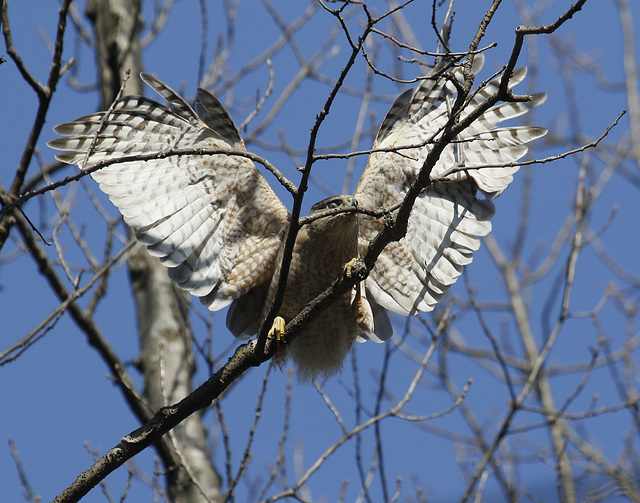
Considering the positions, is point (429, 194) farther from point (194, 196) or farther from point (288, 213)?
point (194, 196)

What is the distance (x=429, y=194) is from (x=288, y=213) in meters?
1.04

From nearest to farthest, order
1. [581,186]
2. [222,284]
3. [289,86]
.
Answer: [222,284]
[581,186]
[289,86]

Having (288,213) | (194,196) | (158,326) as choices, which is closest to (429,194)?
(288,213)

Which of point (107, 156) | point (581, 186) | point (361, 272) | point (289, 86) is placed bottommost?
point (361, 272)

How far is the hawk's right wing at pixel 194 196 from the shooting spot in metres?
4.50

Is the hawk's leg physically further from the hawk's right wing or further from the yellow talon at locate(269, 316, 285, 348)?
the hawk's right wing

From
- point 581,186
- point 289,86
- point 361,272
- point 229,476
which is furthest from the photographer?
point 289,86

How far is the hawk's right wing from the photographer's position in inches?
177

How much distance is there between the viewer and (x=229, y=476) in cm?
438

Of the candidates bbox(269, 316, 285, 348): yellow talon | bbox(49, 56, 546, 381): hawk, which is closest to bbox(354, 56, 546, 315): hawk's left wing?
bbox(49, 56, 546, 381): hawk

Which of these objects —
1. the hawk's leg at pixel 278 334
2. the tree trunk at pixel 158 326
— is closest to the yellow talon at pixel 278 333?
the hawk's leg at pixel 278 334

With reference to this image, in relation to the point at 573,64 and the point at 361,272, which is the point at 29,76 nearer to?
the point at 361,272

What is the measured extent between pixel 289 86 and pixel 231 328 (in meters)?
3.87

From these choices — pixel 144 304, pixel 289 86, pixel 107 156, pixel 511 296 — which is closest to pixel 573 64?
pixel 511 296
